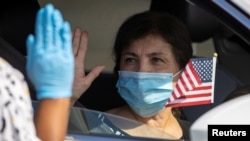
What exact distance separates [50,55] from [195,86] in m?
0.95

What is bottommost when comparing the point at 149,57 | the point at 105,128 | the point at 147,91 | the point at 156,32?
the point at 105,128

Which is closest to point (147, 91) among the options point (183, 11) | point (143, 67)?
point (143, 67)

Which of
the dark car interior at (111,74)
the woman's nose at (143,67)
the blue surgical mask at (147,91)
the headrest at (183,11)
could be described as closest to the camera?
the dark car interior at (111,74)

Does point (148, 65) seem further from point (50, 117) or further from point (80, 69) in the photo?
point (50, 117)

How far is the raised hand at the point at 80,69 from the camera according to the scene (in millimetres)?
2713

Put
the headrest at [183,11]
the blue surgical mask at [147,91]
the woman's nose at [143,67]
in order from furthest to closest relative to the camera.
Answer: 1. the headrest at [183,11]
2. the woman's nose at [143,67]
3. the blue surgical mask at [147,91]

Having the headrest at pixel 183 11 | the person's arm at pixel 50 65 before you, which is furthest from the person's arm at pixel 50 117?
the headrest at pixel 183 11

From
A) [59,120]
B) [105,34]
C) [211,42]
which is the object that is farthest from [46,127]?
[211,42]

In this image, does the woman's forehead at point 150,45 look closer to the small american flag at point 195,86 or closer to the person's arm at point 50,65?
the small american flag at point 195,86

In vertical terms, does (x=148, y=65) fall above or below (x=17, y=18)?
below

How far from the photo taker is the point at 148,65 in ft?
9.36

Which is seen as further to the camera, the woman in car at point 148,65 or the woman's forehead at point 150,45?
the woman's forehead at point 150,45

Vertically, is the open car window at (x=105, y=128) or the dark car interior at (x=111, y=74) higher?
the dark car interior at (x=111, y=74)

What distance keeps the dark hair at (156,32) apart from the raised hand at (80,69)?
0.96ft
